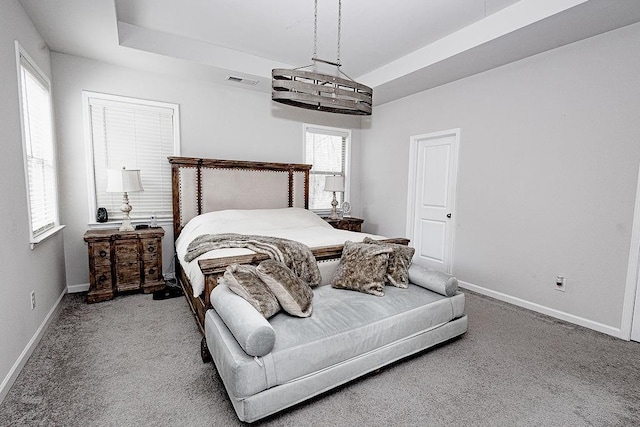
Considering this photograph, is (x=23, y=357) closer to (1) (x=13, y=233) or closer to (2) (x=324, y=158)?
(1) (x=13, y=233)

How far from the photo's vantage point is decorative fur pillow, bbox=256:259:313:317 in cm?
207

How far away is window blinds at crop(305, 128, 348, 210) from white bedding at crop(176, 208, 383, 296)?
1.15 m

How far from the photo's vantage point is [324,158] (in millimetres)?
5383

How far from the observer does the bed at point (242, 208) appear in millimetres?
2891

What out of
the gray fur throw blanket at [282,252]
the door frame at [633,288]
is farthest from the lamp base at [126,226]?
the door frame at [633,288]

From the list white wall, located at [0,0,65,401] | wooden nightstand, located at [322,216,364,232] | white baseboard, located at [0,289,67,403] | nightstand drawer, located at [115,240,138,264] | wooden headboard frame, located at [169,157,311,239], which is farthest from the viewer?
wooden nightstand, located at [322,216,364,232]

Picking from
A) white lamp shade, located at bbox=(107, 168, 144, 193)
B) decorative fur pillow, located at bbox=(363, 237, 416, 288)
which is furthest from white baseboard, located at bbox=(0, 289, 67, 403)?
decorative fur pillow, located at bbox=(363, 237, 416, 288)

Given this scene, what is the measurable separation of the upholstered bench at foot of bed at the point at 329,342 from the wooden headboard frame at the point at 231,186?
2.24 m

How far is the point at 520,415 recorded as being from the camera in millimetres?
1802

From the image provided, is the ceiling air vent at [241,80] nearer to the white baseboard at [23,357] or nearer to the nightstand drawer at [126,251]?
the nightstand drawer at [126,251]

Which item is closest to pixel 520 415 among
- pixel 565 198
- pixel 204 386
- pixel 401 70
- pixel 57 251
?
pixel 204 386

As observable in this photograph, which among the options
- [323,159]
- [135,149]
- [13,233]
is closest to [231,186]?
[135,149]

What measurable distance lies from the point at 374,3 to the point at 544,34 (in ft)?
5.21

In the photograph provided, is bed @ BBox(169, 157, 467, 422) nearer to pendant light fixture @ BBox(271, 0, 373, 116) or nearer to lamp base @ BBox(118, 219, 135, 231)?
lamp base @ BBox(118, 219, 135, 231)
